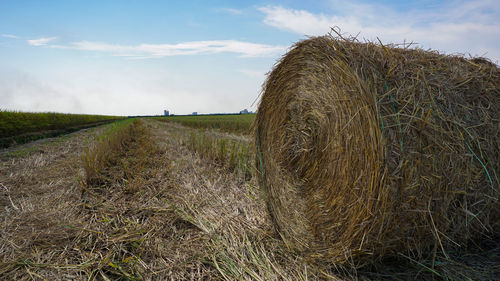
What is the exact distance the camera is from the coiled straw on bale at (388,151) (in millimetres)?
2021

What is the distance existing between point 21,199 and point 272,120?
383 centimetres

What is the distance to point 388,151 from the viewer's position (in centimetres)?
196

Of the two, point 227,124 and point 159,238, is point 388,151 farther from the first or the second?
point 227,124

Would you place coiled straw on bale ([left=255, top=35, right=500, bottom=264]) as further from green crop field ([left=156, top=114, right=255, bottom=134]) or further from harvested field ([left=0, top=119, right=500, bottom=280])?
green crop field ([left=156, top=114, right=255, bottom=134])

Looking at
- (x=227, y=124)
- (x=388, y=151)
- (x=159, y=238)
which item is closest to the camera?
(x=388, y=151)

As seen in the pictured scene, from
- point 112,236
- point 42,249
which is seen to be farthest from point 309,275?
point 42,249

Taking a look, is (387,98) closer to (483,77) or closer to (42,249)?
(483,77)

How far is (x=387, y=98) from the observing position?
2.10 m

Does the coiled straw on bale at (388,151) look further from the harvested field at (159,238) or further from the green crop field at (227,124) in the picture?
the green crop field at (227,124)

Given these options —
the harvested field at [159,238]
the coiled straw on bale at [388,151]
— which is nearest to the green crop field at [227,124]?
the harvested field at [159,238]

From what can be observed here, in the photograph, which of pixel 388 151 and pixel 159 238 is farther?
pixel 159 238

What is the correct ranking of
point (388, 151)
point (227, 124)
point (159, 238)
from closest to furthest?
1. point (388, 151)
2. point (159, 238)
3. point (227, 124)

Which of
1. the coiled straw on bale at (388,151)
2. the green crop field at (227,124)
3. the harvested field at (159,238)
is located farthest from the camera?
the green crop field at (227,124)

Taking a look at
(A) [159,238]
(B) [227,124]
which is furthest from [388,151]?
(B) [227,124]
